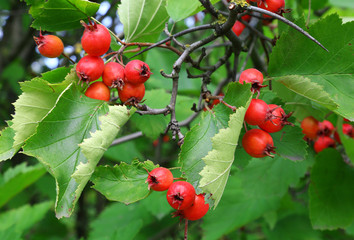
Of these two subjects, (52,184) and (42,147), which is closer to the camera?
(42,147)

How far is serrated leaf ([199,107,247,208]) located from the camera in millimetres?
869

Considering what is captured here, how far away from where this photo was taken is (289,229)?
2.57 metres

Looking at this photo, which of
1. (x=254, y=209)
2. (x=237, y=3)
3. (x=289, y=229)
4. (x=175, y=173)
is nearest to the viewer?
(x=237, y=3)

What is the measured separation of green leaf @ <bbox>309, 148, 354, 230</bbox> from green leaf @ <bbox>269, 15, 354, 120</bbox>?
51cm

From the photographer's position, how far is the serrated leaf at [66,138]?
101 centimetres

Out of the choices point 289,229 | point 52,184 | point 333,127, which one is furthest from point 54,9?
point 52,184

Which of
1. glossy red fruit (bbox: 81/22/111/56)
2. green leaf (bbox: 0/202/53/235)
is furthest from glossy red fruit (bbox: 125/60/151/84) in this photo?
green leaf (bbox: 0/202/53/235)

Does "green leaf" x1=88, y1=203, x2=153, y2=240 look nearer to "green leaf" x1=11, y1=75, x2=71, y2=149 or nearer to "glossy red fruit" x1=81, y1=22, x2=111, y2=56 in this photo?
"green leaf" x1=11, y1=75, x2=71, y2=149

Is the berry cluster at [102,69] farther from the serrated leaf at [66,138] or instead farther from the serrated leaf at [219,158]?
the serrated leaf at [219,158]

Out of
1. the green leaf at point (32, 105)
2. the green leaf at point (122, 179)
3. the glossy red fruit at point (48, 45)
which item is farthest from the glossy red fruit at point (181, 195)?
the glossy red fruit at point (48, 45)

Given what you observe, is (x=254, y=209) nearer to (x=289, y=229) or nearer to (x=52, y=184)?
(x=289, y=229)

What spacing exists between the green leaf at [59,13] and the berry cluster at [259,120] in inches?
22.6

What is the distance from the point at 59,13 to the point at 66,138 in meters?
0.46

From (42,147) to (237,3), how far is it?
29.1 inches
